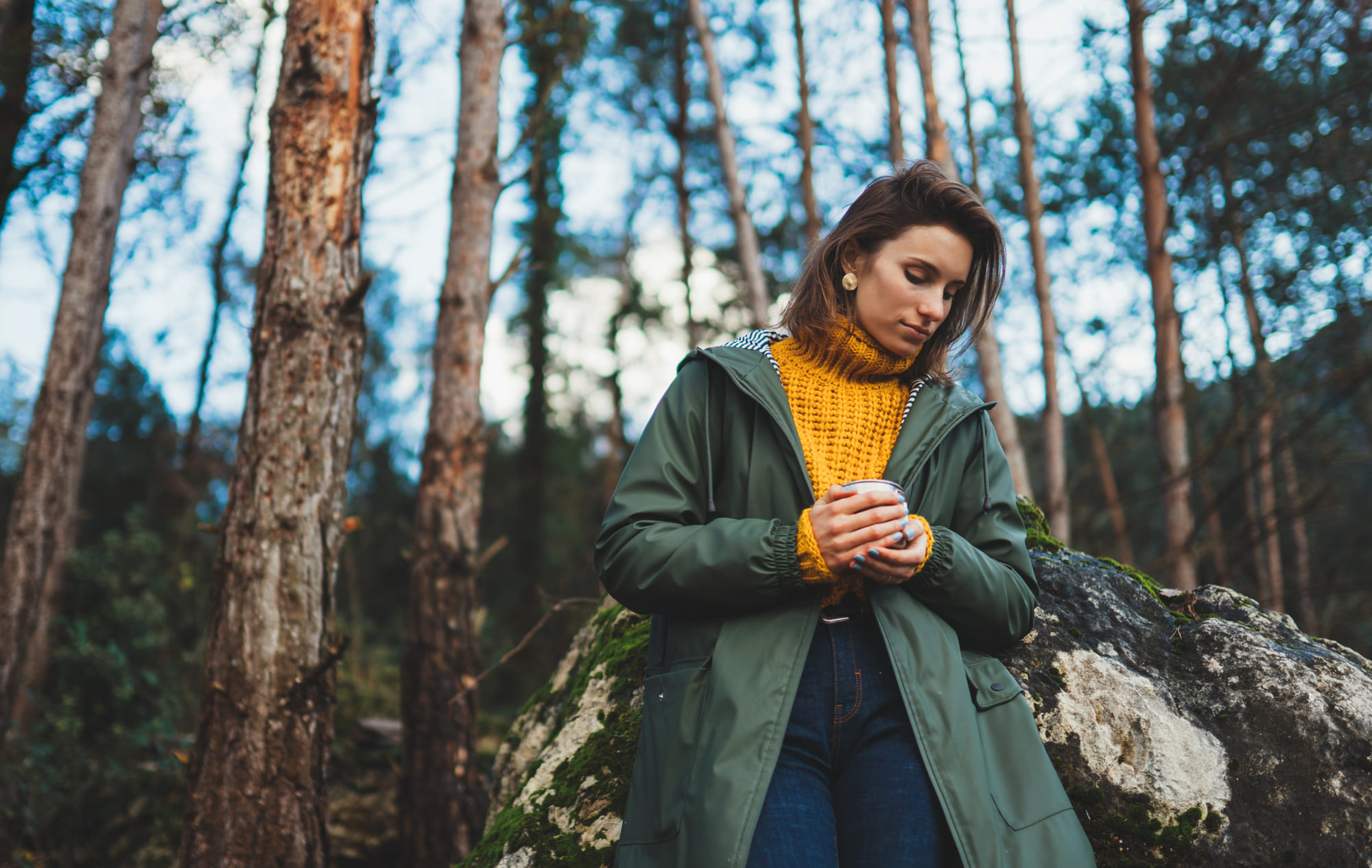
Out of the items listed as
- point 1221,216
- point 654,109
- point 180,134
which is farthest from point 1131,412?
point 180,134

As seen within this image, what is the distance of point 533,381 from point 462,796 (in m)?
11.0

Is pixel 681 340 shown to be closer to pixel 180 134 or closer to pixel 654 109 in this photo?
pixel 654 109

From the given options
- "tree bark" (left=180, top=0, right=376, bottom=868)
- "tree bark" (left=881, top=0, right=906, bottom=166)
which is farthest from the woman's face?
"tree bark" (left=881, top=0, right=906, bottom=166)

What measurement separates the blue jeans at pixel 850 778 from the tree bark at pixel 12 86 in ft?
30.8

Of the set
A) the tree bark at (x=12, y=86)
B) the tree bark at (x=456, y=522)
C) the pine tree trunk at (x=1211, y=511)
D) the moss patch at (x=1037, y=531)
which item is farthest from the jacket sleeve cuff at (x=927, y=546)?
the tree bark at (x=12, y=86)

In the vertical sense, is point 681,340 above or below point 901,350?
above

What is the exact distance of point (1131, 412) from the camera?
45.4ft

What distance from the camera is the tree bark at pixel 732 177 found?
902 cm

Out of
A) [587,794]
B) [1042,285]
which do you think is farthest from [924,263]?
[1042,285]

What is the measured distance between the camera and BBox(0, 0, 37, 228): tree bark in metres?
7.50

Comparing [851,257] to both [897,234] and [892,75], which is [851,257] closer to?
[897,234]

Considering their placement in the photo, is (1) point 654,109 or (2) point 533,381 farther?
(2) point 533,381

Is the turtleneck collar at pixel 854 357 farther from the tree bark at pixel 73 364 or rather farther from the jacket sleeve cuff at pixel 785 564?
the tree bark at pixel 73 364

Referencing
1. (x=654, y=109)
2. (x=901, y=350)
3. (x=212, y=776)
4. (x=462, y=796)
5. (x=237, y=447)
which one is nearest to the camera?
(x=901, y=350)
